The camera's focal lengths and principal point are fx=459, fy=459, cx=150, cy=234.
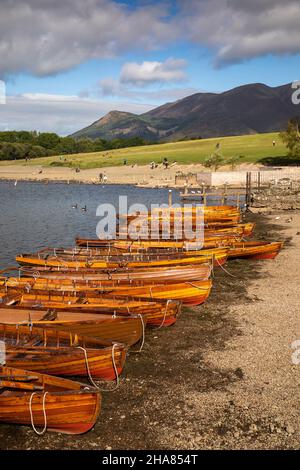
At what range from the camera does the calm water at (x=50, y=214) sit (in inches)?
1443

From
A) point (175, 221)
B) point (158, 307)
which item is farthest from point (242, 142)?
point (158, 307)

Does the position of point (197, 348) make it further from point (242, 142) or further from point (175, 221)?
point (242, 142)

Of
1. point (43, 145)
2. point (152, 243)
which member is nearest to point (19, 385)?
point (152, 243)

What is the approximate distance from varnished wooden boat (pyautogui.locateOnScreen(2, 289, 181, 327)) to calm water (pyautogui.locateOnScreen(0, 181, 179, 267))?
12.9 meters

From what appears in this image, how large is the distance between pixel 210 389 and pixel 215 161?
87.1 metres

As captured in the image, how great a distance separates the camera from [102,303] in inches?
633

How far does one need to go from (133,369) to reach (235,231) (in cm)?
1993

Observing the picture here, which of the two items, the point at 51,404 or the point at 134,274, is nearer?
the point at 51,404

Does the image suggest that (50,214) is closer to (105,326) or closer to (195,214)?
(195,214)

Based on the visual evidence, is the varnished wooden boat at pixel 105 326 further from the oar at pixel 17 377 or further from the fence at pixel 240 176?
the fence at pixel 240 176

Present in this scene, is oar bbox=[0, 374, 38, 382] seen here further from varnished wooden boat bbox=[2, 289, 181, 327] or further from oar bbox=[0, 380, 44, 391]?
varnished wooden boat bbox=[2, 289, 181, 327]

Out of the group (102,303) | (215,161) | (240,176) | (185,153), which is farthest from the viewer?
(185,153)

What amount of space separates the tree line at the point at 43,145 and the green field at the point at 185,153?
852 cm
